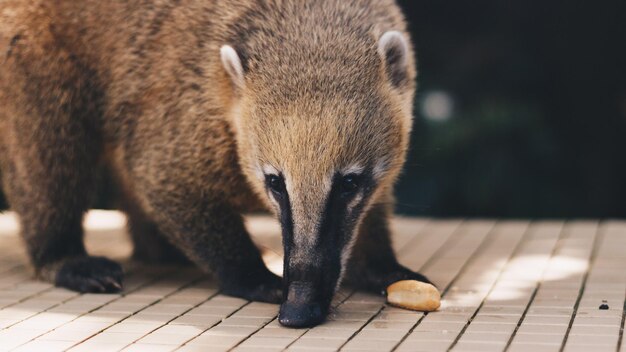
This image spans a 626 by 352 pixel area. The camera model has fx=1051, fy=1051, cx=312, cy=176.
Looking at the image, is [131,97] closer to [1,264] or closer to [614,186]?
[1,264]

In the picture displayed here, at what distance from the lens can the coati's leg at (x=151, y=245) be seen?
19.1ft

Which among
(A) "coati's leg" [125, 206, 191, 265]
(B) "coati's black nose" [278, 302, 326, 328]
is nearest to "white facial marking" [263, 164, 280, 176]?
(B) "coati's black nose" [278, 302, 326, 328]

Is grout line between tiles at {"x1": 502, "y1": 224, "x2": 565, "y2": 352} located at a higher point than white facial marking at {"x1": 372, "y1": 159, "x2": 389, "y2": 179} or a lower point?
lower

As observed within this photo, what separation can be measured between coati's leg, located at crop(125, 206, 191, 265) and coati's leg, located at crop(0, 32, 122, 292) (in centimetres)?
57

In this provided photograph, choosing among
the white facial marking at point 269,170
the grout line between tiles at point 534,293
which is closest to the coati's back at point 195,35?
the white facial marking at point 269,170

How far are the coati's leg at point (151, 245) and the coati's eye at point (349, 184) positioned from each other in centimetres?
176

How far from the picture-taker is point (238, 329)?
4.18m

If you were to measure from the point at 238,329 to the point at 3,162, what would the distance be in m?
1.89

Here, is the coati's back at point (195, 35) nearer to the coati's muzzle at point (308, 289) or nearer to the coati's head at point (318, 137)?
the coati's head at point (318, 137)

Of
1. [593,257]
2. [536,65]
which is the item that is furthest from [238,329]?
[536,65]

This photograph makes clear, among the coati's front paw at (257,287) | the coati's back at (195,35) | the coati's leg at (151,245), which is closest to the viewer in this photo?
the coati's back at (195,35)

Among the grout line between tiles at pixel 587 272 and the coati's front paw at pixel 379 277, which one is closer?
the grout line between tiles at pixel 587 272

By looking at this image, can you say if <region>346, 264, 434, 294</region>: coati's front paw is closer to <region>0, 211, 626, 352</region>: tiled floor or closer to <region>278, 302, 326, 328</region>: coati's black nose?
<region>0, 211, 626, 352</region>: tiled floor

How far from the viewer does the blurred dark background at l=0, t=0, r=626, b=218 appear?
8.05m
